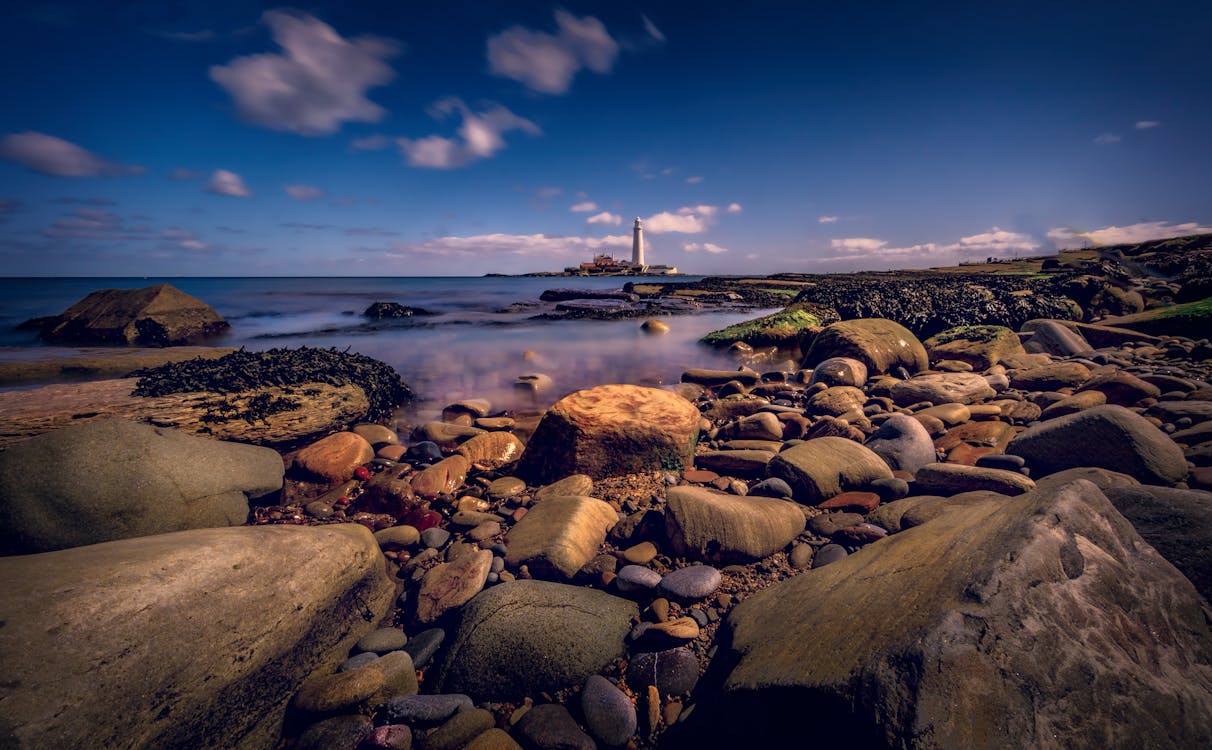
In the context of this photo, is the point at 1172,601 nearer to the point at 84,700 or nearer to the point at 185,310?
the point at 84,700

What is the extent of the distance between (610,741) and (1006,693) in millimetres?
1628

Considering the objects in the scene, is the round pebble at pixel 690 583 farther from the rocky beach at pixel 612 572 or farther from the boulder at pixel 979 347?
the boulder at pixel 979 347

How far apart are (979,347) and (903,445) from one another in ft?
23.0

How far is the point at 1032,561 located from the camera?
174 cm

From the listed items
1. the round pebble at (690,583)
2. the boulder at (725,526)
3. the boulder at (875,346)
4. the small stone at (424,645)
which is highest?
the boulder at (875,346)

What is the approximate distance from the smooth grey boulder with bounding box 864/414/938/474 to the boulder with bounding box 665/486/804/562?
1564mm

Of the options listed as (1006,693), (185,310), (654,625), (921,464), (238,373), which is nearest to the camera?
(1006,693)

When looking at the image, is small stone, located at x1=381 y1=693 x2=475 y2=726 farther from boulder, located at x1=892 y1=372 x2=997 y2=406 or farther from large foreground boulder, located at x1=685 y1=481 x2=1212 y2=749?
boulder, located at x1=892 y1=372 x2=997 y2=406

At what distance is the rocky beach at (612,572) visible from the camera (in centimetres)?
158

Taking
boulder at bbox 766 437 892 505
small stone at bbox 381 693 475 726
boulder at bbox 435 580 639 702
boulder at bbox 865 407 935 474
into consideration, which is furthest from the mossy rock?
small stone at bbox 381 693 475 726

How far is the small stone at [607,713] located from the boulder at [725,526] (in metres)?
1.19

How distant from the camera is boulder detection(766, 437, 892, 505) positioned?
3.87 metres

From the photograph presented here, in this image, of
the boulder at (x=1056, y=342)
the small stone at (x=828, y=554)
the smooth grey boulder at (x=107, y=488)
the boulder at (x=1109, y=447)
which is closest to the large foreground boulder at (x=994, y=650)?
the small stone at (x=828, y=554)

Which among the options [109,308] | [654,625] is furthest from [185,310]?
[654,625]
